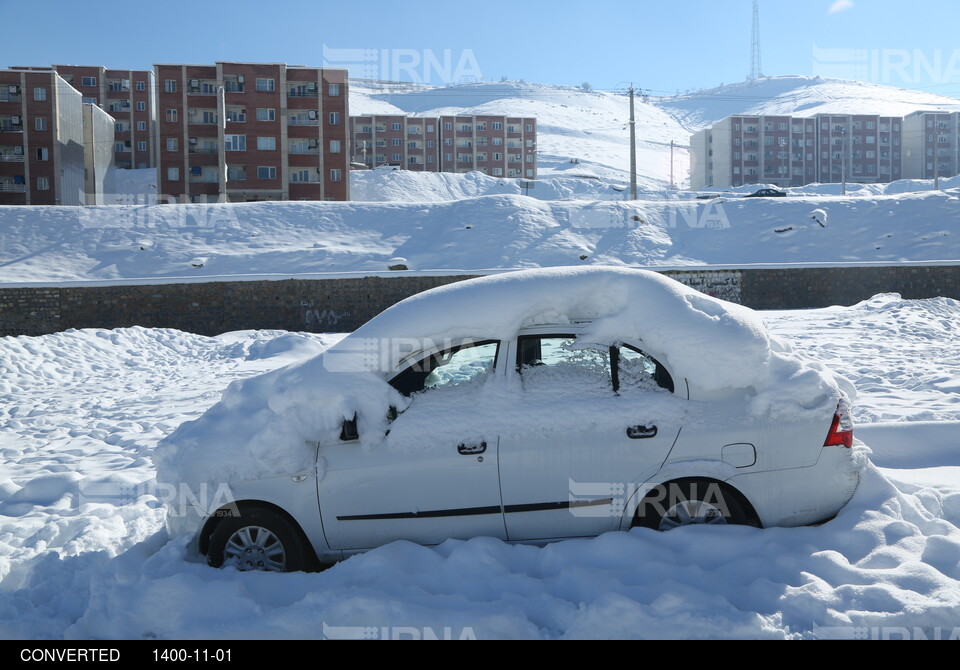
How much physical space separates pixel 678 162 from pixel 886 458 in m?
174

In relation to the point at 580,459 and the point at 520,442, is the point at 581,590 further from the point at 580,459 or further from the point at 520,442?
the point at 520,442

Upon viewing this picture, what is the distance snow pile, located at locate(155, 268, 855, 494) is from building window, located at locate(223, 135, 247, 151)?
50.1m

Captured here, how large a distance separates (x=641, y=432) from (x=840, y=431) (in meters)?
1.16

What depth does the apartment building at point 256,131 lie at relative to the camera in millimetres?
51125

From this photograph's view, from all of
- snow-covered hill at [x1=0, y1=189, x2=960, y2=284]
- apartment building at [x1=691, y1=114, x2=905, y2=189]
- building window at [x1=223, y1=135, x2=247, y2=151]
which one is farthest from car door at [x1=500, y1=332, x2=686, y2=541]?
apartment building at [x1=691, y1=114, x2=905, y2=189]

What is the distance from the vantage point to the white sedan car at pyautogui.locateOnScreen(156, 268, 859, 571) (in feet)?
13.8

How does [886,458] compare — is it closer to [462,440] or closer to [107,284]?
[462,440]

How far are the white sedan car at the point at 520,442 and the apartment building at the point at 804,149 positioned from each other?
10047cm

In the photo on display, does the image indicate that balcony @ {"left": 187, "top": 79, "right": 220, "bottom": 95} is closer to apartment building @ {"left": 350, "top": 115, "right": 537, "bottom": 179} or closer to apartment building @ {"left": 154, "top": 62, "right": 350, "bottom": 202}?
apartment building @ {"left": 154, "top": 62, "right": 350, "bottom": 202}

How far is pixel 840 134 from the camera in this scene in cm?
9975

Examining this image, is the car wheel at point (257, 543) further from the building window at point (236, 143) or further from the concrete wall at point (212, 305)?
the building window at point (236, 143)

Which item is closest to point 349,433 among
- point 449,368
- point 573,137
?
point 449,368
